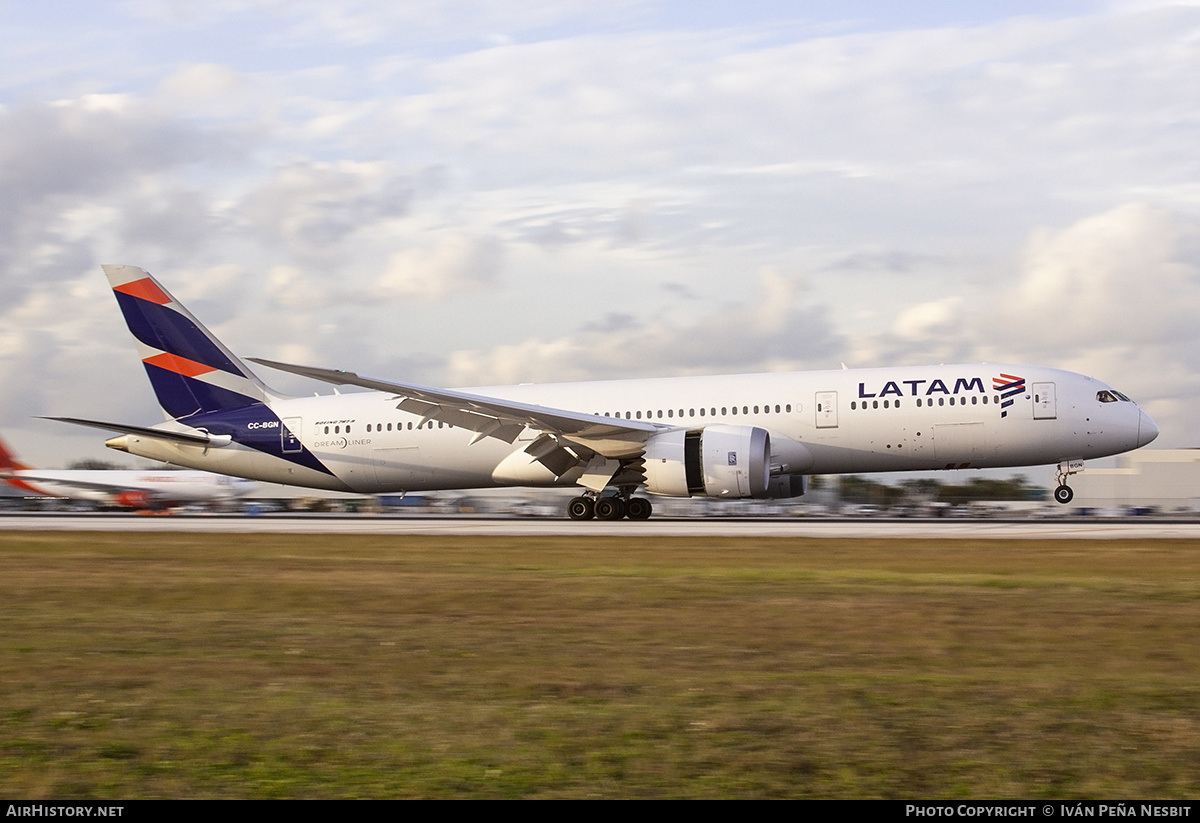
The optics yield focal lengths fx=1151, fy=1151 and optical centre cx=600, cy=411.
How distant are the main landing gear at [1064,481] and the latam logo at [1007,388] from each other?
2393 mm

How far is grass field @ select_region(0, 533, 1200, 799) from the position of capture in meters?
5.55

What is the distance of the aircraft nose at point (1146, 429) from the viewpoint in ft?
96.0

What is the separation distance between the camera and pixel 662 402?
3131cm

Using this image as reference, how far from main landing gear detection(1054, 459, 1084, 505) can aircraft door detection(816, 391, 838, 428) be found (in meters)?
5.77

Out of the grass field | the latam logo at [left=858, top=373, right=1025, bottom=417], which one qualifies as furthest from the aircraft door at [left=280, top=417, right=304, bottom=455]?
the grass field

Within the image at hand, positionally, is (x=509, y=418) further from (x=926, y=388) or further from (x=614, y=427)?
(x=926, y=388)

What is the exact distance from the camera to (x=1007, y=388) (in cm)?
2873

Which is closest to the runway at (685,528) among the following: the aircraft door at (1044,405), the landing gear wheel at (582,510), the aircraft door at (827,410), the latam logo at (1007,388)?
the landing gear wheel at (582,510)

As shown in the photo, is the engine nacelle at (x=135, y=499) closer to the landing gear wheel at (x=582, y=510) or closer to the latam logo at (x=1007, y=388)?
the landing gear wheel at (x=582, y=510)

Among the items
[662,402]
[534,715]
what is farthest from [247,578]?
[662,402]

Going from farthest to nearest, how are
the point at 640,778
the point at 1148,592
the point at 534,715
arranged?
the point at 1148,592, the point at 534,715, the point at 640,778

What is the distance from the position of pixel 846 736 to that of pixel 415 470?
91.4 ft

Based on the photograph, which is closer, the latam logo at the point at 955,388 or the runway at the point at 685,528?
the runway at the point at 685,528

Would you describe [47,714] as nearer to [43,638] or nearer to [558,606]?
[43,638]
